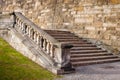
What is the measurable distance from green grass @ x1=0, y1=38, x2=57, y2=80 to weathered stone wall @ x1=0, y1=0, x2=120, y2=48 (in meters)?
4.80

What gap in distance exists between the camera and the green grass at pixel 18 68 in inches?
275

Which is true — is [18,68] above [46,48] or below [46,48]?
below

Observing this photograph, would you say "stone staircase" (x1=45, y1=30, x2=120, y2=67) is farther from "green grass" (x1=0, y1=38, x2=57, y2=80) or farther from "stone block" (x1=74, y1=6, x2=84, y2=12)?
"green grass" (x1=0, y1=38, x2=57, y2=80)

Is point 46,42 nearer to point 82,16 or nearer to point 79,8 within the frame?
point 82,16

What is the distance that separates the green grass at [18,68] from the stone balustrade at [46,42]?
0.58 meters

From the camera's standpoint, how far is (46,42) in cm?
860

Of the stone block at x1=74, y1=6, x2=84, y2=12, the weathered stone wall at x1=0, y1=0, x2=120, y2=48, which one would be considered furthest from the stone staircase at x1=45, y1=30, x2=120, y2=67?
the stone block at x1=74, y1=6, x2=84, y2=12

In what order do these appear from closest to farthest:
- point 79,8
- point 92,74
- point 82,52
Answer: point 92,74 → point 82,52 → point 79,8

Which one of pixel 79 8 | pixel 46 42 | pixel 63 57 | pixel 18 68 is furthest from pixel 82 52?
pixel 18 68

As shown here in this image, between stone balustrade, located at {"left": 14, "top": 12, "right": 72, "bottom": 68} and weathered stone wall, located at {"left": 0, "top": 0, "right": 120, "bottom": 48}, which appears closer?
stone balustrade, located at {"left": 14, "top": 12, "right": 72, "bottom": 68}

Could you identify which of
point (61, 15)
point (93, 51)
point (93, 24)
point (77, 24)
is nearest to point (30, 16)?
point (61, 15)

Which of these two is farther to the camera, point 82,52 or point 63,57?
point 82,52

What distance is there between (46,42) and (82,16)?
4.76 meters

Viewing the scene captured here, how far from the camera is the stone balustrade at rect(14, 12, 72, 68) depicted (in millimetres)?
7816
